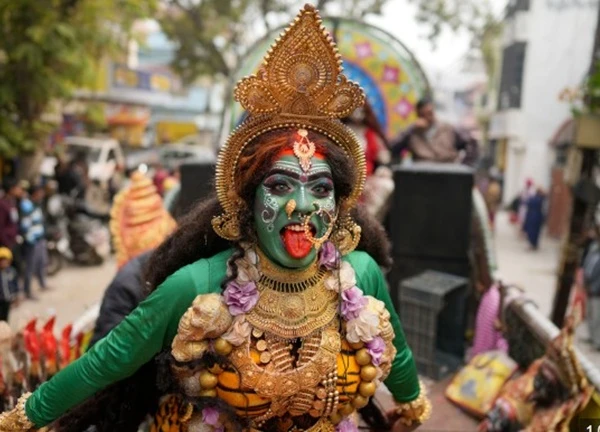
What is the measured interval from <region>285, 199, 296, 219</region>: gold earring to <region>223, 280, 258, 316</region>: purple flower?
0.26 meters

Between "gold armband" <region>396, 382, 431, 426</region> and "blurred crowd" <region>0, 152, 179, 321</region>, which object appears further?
"blurred crowd" <region>0, 152, 179, 321</region>

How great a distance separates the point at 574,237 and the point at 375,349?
10.3 ft

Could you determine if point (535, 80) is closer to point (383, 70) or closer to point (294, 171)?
point (383, 70)

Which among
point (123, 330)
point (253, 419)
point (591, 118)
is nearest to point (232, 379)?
point (253, 419)

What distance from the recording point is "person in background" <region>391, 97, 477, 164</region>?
5766 millimetres

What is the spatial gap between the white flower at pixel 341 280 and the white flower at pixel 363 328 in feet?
0.35

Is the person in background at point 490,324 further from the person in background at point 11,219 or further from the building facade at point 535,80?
the building facade at point 535,80

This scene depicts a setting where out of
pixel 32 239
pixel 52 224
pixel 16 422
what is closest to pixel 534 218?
pixel 52 224

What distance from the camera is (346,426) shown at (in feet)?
7.28

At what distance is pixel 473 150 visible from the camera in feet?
20.1

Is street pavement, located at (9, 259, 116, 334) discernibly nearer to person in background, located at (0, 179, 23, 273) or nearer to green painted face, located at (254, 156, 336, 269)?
person in background, located at (0, 179, 23, 273)

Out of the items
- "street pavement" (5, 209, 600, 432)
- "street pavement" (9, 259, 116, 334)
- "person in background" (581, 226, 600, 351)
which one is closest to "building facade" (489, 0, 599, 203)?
"street pavement" (5, 209, 600, 432)

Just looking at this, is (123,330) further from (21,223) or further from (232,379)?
(21,223)

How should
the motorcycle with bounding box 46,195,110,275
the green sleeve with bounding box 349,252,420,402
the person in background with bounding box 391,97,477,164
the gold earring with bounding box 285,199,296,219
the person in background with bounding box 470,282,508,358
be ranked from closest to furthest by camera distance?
the gold earring with bounding box 285,199,296,219 < the green sleeve with bounding box 349,252,420,402 < the person in background with bounding box 470,282,508,358 < the person in background with bounding box 391,97,477,164 < the motorcycle with bounding box 46,195,110,275
